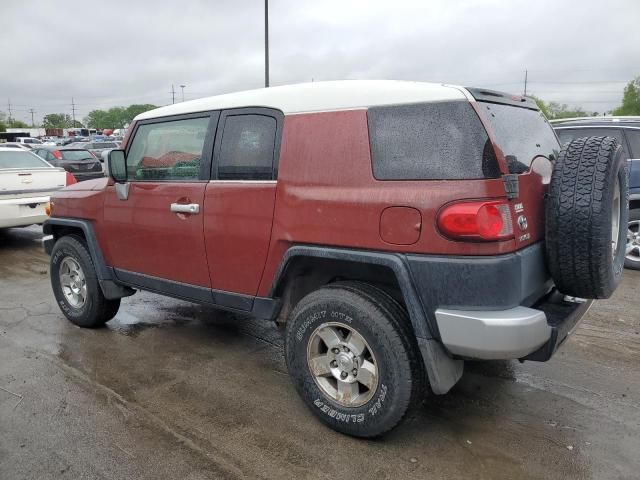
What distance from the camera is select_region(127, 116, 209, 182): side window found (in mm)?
3520

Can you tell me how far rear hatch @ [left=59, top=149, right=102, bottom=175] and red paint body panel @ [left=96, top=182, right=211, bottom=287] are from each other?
12585 mm

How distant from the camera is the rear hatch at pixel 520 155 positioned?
2.46 metres

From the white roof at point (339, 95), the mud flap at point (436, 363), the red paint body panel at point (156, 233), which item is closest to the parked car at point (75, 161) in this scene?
the red paint body panel at point (156, 233)

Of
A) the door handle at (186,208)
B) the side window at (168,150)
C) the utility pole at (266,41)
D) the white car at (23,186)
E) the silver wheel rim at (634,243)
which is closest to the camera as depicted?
the door handle at (186,208)

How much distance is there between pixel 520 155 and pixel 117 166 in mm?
2926

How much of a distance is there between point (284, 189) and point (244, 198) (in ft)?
1.06

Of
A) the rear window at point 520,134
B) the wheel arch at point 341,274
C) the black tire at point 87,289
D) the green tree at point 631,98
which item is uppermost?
the green tree at point 631,98

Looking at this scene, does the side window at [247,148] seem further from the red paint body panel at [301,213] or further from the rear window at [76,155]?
the rear window at [76,155]

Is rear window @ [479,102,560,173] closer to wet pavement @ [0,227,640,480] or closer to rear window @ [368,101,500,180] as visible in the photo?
rear window @ [368,101,500,180]

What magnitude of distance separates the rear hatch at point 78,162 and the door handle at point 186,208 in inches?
527

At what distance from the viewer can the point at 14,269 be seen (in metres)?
6.85

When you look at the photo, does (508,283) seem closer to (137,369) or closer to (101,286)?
(137,369)

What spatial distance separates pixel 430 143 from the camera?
2492 millimetres

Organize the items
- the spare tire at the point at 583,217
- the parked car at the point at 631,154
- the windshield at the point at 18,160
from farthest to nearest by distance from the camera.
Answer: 1. the windshield at the point at 18,160
2. the parked car at the point at 631,154
3. the spare tire at the point at 583,217
